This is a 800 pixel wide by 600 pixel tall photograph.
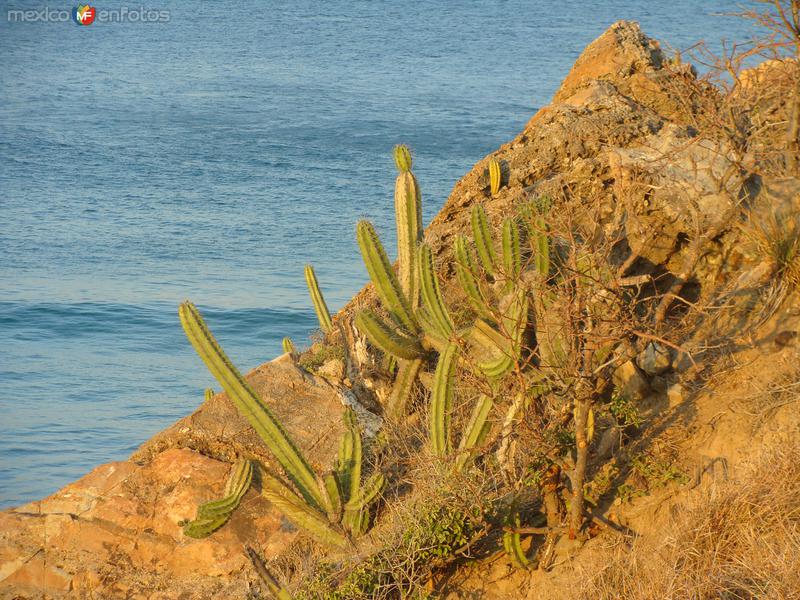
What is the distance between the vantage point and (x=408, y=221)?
23.8 ft

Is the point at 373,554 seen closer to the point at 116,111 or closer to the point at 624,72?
the point at 624,72

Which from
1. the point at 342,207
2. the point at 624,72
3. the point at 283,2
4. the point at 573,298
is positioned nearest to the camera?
the point at 573,298

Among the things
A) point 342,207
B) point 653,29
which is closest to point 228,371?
point 342,207

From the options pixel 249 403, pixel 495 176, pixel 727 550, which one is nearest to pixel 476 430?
pixel 249 403

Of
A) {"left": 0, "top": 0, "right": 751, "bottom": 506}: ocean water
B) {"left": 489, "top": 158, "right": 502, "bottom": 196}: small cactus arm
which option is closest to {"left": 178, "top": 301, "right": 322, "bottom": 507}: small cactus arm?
{"left": 489, "top": 158, "right": 502, "bottom": 196}: small cactus arm

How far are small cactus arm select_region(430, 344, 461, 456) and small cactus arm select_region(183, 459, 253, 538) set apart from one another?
1.13 meters

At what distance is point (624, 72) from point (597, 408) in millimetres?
4115

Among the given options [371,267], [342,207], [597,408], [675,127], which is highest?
[675,127]

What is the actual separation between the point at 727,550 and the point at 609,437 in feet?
4.11

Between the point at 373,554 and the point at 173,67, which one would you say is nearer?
the point at 373,554

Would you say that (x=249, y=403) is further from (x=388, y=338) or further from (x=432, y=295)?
(x=432, y=295)

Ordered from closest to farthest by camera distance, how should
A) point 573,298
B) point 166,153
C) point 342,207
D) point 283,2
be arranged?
point 573,298 → point 342,207 → point 166,153 → point 283,2

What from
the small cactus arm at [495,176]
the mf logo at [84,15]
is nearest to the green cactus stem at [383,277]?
the small cactus arm at [495,176]

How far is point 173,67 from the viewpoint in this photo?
1126 inches
